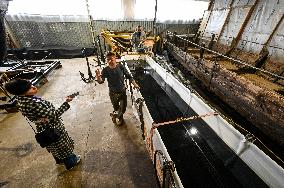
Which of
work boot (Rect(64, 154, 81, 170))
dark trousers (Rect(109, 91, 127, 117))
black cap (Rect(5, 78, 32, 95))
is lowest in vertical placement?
work boot (Rect(64, 154, 81, 170))

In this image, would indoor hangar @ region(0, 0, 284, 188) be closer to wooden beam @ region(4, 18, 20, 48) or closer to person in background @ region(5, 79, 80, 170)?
person in background @ region(5, 79, 80, 170)

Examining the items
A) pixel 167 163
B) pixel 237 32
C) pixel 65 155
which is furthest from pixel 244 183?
pixel 237 32

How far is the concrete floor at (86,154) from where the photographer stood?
3.31 metres

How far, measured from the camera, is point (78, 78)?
8.20 m

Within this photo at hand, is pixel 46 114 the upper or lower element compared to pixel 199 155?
upper

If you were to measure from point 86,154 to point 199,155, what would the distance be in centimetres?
244

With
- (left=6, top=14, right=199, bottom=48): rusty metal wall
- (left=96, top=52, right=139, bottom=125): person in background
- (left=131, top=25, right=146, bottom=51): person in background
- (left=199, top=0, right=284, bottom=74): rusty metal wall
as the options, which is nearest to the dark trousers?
(left=96, top=52, right=139, bottom=125): person in background

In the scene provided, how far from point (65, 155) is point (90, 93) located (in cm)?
348

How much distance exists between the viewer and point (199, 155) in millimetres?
3711

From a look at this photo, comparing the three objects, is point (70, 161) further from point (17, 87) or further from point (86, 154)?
point (17, 87)

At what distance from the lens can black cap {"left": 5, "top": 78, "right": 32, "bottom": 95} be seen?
8.30 ft

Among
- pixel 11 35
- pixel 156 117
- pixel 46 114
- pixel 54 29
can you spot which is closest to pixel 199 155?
pixel 156 117

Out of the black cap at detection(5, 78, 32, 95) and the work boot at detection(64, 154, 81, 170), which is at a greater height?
the black cap at detection(5, 78, 32, 95)

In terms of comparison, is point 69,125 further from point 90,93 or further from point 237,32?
point 237,32
